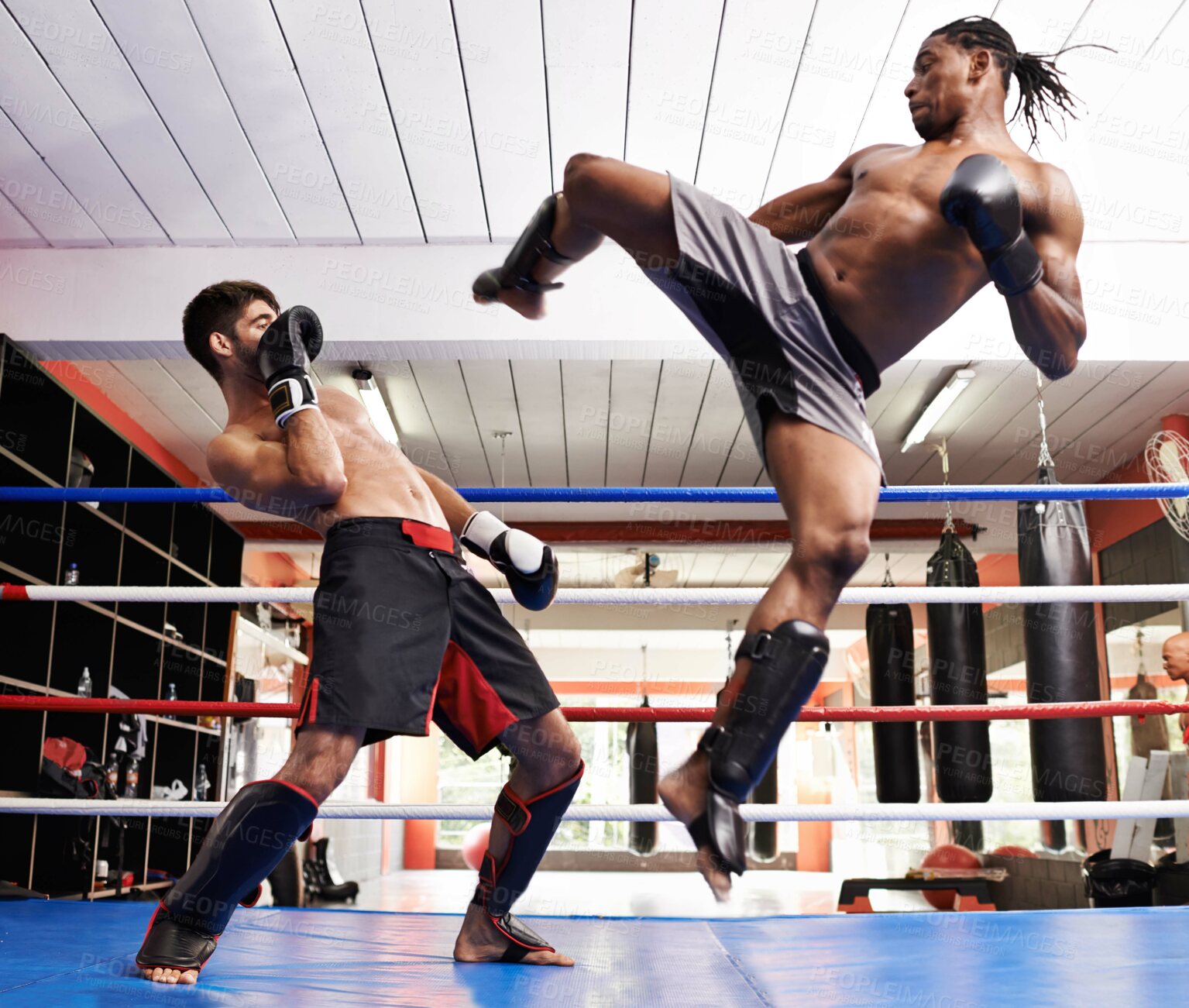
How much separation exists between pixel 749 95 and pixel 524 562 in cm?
186

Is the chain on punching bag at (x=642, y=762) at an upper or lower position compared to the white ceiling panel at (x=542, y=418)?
lower

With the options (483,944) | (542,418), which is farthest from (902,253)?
(542,418)

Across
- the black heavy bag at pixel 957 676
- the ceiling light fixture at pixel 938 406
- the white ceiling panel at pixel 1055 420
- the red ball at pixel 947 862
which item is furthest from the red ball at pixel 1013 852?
the ceiling light fixture at pixel 938 406

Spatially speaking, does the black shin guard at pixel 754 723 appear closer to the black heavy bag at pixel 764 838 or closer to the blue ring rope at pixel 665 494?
the blue ring rope at pixel 665 494

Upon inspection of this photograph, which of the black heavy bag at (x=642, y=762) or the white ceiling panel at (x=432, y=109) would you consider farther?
the black heavy bag at (x=642, y=762)

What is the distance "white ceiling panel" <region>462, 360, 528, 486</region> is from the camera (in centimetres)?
478

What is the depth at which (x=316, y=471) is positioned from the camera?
1716 mm

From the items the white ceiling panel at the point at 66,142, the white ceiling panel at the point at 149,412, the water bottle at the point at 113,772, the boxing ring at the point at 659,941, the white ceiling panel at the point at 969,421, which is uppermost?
the white ceiling panel at the point at 66,142

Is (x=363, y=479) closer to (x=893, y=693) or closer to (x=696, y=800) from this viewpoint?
(x=696, y=800)

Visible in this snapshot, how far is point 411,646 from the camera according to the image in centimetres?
169

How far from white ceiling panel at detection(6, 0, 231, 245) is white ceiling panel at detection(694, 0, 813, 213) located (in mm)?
1599

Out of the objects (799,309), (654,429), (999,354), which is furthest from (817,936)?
(654,429)

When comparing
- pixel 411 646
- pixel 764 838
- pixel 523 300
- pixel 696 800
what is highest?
pixel 523 300

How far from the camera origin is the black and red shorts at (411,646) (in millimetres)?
1630
